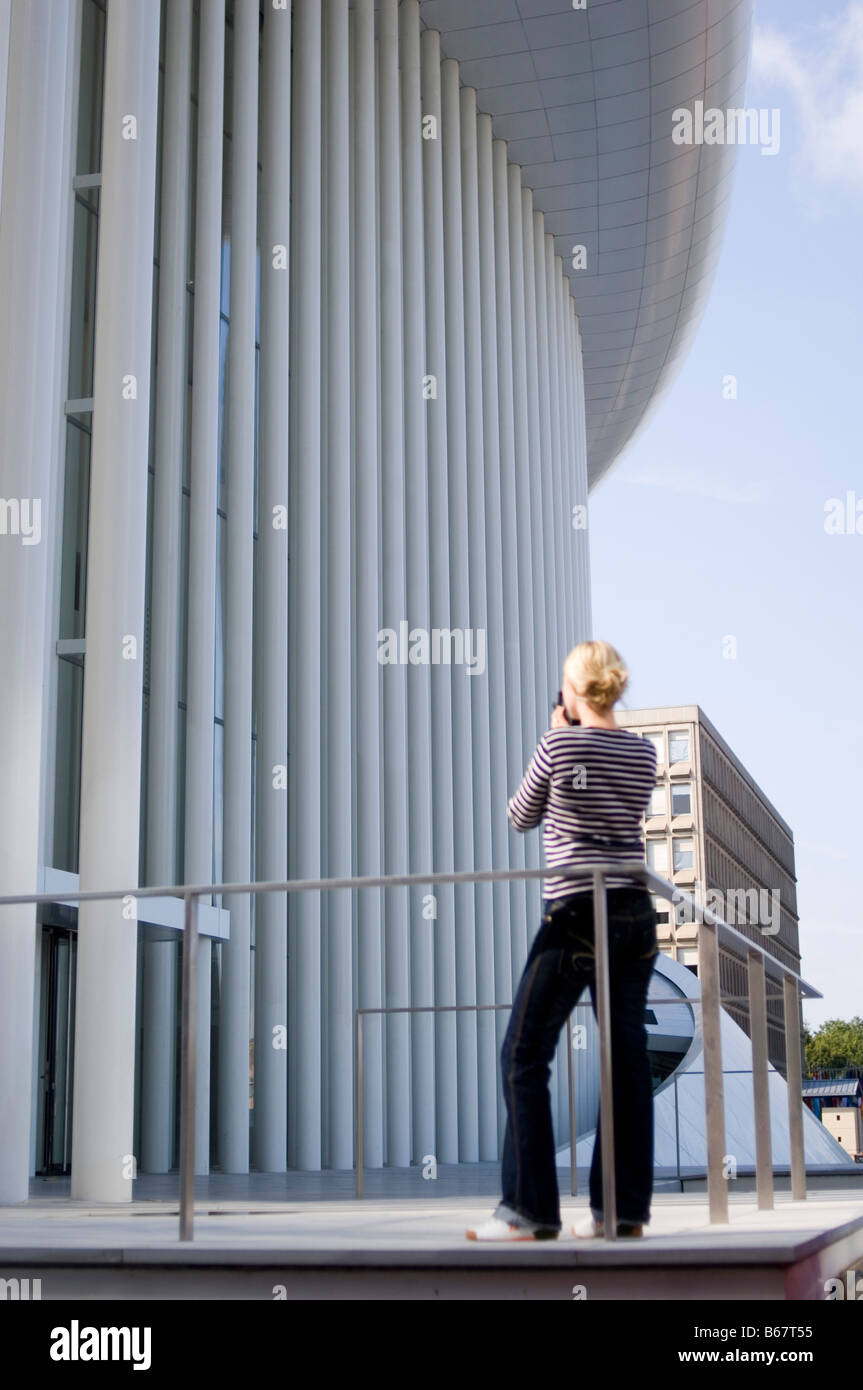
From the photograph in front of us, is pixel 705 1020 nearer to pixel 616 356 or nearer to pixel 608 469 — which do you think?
pixel 616 356

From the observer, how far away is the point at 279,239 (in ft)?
45.6

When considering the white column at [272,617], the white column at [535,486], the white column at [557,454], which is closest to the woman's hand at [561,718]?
the white column at [272,617]

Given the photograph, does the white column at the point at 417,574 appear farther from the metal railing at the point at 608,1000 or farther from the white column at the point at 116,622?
the metal railing at the point at 608,1000

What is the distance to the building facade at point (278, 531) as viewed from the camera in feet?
26.7

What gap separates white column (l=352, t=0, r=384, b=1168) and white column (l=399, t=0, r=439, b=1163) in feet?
3.25

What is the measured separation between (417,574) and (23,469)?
8.92 meters

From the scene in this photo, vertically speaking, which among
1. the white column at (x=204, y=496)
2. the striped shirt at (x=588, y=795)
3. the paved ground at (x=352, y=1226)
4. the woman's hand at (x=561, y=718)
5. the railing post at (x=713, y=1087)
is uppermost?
the white column at (x=204, y=496)

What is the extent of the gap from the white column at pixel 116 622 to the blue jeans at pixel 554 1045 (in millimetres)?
4127

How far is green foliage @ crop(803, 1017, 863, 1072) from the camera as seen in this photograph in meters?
111

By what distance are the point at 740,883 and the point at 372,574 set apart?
70.2m

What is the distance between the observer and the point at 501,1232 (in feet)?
13.3

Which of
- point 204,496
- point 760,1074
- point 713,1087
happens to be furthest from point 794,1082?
point 204,496

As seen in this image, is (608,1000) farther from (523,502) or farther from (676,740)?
Result: (676,740)
